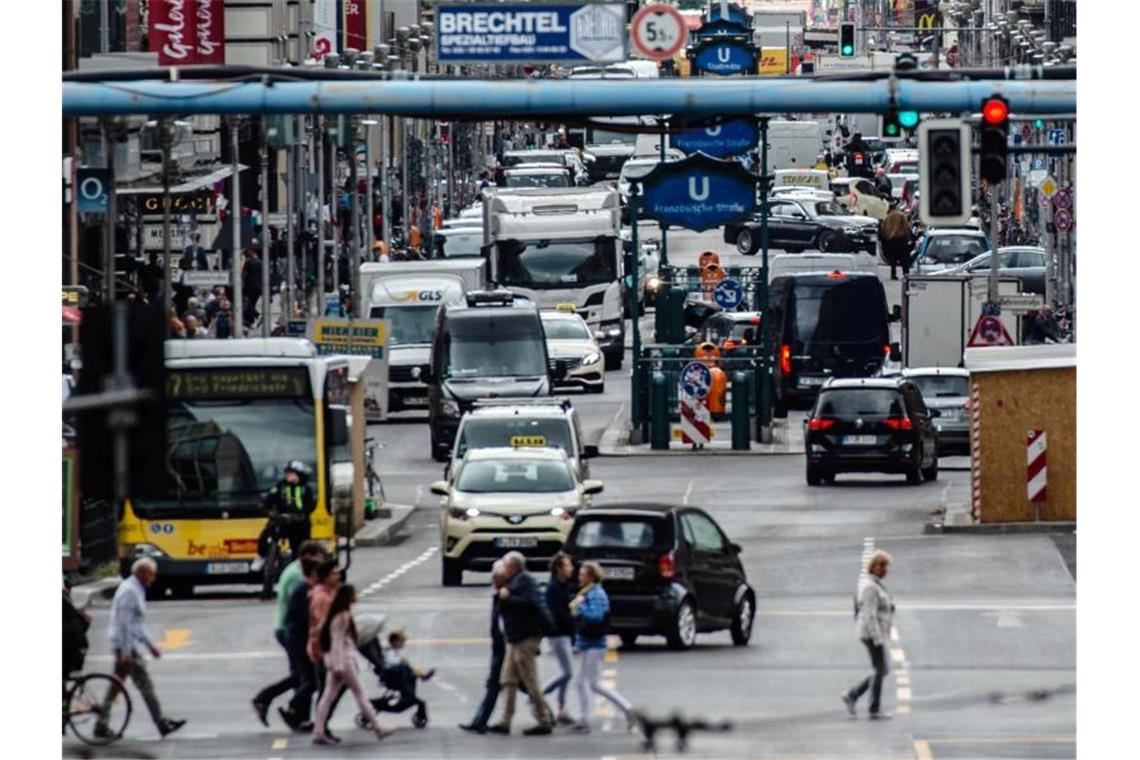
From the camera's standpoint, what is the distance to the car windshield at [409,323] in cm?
5572

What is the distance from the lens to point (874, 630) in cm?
2548

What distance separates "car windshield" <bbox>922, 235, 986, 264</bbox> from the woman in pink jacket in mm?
53644

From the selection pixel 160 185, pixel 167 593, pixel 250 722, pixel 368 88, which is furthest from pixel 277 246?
pixel 250 722

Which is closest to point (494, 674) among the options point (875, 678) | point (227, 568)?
point (875, 678)

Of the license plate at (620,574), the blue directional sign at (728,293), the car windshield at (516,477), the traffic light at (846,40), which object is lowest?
the license plate at (620,574)

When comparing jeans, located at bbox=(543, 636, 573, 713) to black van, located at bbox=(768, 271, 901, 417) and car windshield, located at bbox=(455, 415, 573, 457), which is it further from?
black van, located at bbox=(768, 271, 901, 417)

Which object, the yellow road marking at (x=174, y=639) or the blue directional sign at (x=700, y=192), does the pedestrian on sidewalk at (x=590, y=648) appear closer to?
the yellow road marking at (x=174, y=639)

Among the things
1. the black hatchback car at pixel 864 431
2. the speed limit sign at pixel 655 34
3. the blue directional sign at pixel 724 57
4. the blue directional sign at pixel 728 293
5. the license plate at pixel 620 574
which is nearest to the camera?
the license plate at pixel 620 574

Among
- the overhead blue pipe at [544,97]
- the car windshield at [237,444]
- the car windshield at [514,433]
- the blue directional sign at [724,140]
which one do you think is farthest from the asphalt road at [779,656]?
the blue directional sign at [724,140]

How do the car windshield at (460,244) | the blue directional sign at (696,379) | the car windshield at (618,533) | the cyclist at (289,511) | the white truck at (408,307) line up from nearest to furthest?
the car windshield at (618,533) < the cyclist at (289,511) < the blue directional sign at (696,379) < the white truck at (408,307) < the car windshield at (460,244)

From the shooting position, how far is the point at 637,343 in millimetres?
49906

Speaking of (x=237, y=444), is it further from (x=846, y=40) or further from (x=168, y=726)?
(x=846, y=40)

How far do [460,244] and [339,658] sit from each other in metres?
50.6

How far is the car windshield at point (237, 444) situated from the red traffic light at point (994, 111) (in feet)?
31.1
